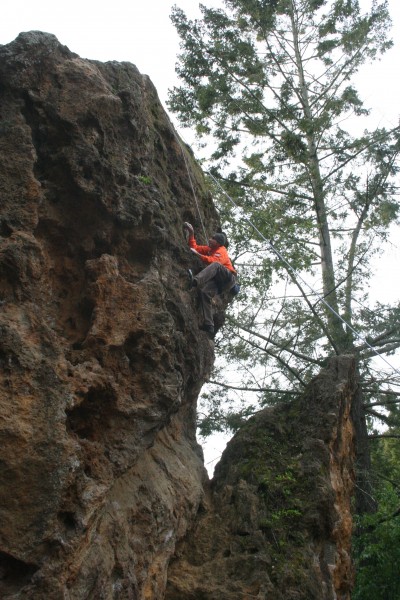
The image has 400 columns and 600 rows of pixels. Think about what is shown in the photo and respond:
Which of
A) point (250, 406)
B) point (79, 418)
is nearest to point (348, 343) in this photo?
point (250, 406)

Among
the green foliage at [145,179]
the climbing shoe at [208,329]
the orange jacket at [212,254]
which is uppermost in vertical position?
the orange jacket at [212,254]

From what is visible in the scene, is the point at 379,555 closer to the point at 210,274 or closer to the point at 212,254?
the point at 210,274

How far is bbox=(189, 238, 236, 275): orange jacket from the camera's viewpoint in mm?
9242

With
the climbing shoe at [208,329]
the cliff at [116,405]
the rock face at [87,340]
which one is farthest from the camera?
the climbing shoe at [208,329]

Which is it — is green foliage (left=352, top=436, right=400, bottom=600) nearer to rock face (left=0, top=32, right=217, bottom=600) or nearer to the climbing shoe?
rock face (left=0, top=32, right=217, bottom=600)

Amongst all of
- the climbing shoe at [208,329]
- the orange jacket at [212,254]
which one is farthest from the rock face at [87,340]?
the orange jacket at [212,254]

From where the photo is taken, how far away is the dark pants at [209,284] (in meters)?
9.04

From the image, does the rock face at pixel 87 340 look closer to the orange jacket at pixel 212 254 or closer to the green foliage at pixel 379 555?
the orange jacket at pixel 212 254

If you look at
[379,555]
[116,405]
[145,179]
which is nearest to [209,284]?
[145,179]

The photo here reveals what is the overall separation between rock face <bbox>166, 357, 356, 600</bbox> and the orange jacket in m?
2.04

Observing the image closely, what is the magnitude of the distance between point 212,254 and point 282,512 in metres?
3.55

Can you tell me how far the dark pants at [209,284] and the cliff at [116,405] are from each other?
22 centimetres

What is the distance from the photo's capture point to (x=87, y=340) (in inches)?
254

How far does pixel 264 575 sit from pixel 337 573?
4.02 ft
